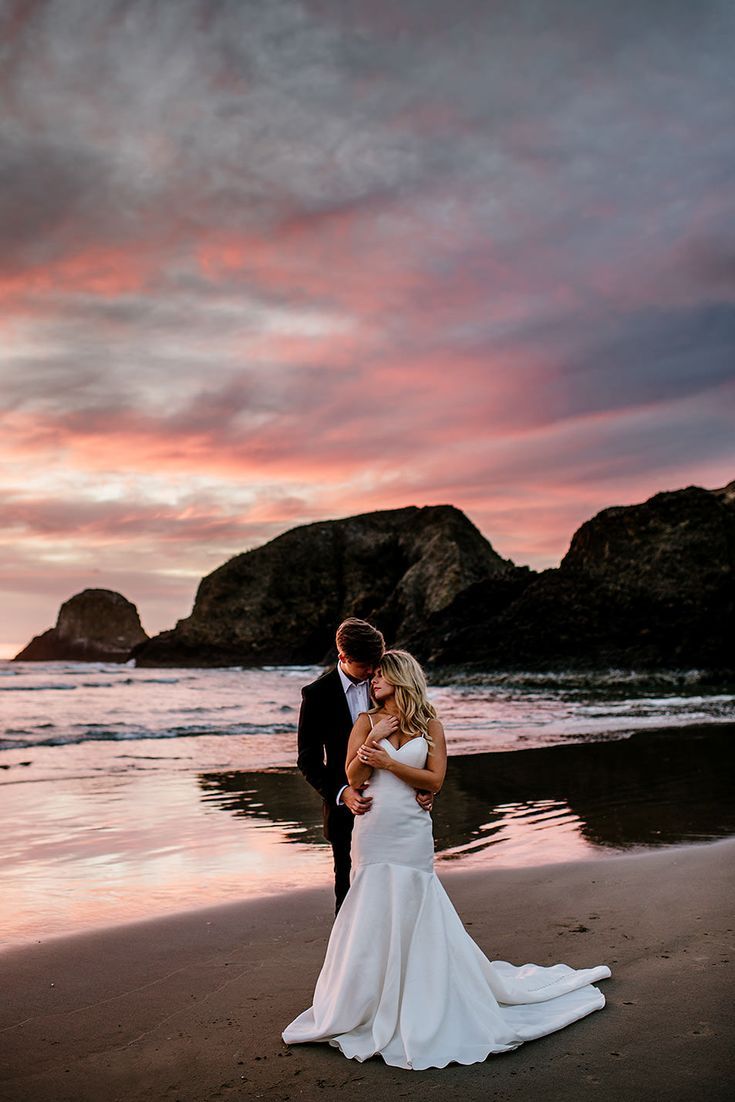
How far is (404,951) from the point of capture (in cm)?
369

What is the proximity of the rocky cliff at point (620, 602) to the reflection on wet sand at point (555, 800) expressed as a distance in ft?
92.7

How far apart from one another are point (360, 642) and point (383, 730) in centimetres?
55

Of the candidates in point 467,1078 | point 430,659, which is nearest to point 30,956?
point 467,1078

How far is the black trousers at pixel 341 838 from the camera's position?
4.45 metres

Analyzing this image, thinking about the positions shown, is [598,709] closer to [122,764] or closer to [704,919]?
[122,764]

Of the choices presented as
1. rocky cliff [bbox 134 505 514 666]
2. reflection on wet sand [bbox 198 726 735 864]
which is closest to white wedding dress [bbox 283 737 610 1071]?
reflection on wet sand [bbox 198 726 735 864]

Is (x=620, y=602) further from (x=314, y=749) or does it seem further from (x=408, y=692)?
(x=408, y=692)

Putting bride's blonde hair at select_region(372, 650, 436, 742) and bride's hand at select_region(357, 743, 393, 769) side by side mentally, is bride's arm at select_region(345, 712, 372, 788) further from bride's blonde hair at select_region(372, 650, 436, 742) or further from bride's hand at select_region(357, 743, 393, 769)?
bride's blonde hair at select_region(372, 650, 436, 742)

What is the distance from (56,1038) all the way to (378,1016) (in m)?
1.40

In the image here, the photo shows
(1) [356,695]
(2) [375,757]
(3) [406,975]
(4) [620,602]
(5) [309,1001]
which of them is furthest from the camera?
(4) [620,602]

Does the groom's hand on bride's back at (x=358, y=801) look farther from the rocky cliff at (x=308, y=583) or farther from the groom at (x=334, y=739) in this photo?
the rocky cliff at (x=308, y=583)

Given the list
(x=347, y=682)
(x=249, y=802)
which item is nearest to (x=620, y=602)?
(x=249, y=802)

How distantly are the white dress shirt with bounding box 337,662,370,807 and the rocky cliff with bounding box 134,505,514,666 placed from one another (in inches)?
2656

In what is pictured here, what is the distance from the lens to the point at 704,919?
525cm
